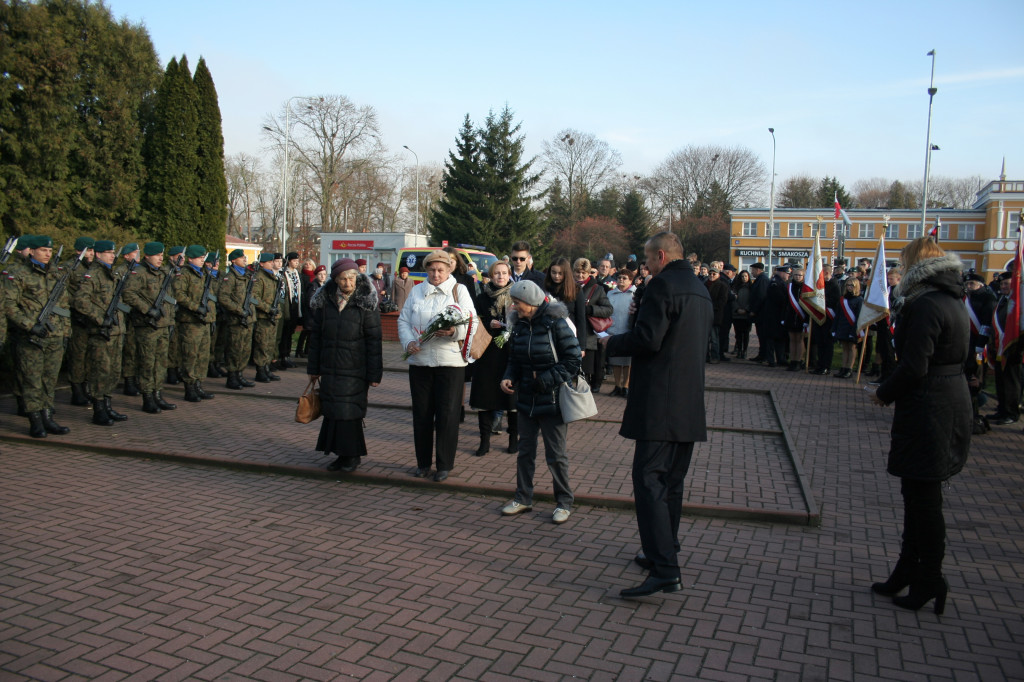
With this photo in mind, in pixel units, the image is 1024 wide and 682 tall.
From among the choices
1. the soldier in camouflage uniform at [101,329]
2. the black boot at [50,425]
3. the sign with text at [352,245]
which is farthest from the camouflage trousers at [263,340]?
the sign with text at [352,245]

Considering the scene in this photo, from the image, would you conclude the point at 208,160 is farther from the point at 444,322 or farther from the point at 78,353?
the point at 444,322

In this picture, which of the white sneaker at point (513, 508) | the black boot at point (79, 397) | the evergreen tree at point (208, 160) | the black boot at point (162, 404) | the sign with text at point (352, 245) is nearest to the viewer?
the white sneaker at point (513, 508)

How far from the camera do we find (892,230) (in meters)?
74.6

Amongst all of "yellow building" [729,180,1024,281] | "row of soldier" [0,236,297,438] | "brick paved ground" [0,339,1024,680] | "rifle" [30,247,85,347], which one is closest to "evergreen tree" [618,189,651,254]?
"yellow building" [729,180,1024,281]

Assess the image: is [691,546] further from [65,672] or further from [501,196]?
[501,196]

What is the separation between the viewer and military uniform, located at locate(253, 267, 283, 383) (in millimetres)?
12422

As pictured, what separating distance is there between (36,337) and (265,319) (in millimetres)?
4341

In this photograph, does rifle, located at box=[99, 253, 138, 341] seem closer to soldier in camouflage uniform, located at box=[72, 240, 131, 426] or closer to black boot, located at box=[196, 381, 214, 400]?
soldier in camouflage uniform, located at box=[72, 240, 131, 426]

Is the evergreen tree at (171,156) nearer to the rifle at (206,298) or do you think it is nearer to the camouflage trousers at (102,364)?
the rifle at (206,298)

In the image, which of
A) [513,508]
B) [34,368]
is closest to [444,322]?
[513,508]

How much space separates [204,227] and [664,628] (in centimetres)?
2243

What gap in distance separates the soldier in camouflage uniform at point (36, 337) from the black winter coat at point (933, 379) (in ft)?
27.4

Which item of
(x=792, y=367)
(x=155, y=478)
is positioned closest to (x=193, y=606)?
(x=155, y=478)

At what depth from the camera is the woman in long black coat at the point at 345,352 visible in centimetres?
695
